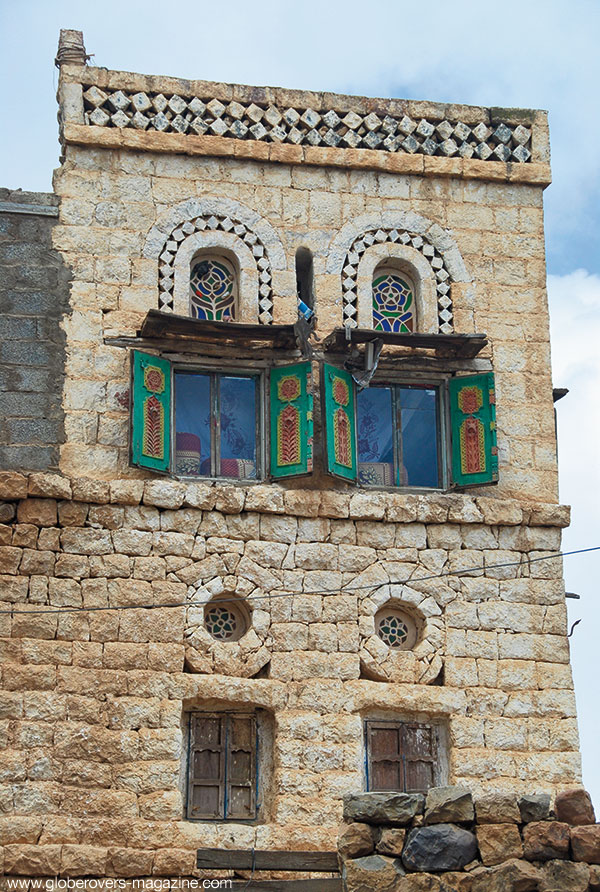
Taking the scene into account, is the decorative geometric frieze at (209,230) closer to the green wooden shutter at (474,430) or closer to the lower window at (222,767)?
the green wooden shutter at (474,430)

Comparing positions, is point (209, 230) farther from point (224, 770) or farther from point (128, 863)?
point (128, 863)

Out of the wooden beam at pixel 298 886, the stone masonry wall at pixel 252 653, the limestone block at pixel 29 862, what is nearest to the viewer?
the wooden beam at pixel 298 886

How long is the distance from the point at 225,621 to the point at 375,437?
2.44 metres

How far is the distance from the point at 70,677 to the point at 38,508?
5.28 ft

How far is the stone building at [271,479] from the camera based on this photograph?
51.2ft

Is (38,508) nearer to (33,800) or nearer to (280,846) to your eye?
(33,800)

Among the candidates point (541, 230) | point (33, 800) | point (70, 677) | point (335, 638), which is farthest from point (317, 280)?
point (33, 800)

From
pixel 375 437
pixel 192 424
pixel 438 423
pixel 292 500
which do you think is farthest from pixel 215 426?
pixel 438 423

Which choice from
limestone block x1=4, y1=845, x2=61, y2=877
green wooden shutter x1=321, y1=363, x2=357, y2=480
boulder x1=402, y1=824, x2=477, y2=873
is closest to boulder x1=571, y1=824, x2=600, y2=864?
boulder x1=402, y1=824, x2=477, y2=873

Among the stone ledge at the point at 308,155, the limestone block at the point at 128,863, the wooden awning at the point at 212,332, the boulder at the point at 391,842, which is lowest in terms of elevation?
the limestone block at the point at 128,863

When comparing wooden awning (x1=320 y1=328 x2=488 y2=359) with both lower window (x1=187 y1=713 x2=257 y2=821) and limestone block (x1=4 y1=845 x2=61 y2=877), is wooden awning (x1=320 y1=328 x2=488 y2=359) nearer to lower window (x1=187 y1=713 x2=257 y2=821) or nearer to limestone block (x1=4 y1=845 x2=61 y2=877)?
lower window (x1=187 y1=713 x2=257 y2=821)

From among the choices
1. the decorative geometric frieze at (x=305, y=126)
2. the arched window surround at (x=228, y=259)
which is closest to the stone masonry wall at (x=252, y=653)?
the arched window surround at (x=228, y=259)

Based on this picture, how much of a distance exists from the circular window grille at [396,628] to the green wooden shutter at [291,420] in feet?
5.16

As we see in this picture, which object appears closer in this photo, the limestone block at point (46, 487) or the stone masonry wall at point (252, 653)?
the stone masonry wall at point (252, 653)
